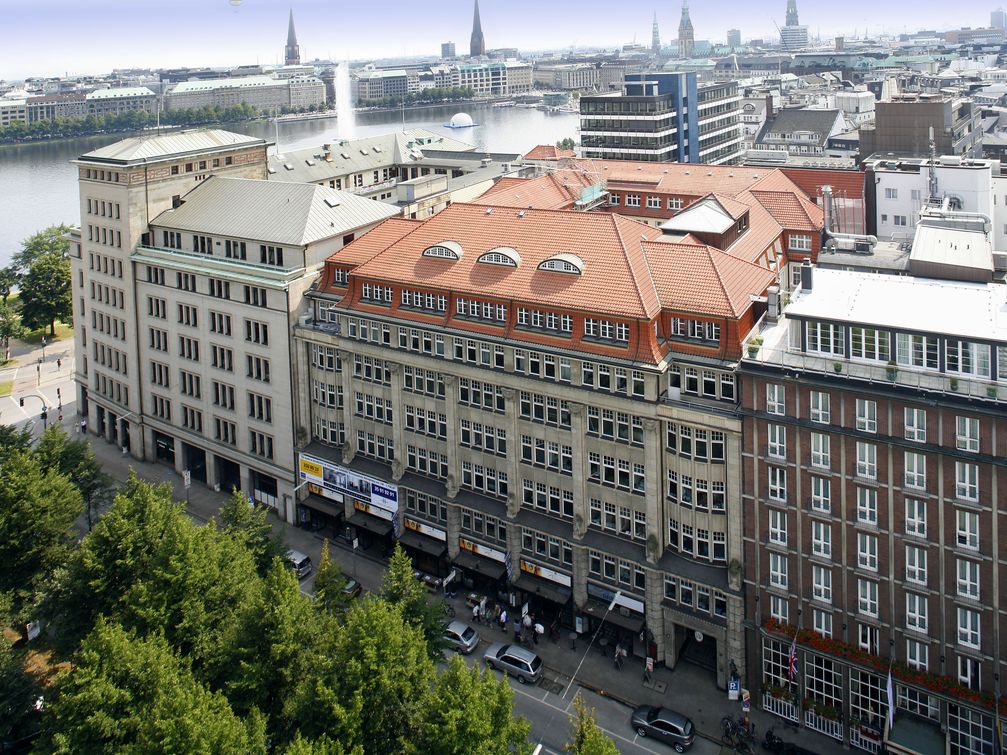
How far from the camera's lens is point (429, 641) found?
47.3 metres

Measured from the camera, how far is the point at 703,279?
53.8m

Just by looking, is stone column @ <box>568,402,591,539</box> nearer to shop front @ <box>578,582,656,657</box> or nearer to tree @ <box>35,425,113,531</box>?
shop front @ <box>578,582,656,657</box>

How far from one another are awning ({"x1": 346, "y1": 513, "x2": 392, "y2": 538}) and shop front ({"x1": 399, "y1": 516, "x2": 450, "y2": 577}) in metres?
1.23

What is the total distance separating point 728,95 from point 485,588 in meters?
139

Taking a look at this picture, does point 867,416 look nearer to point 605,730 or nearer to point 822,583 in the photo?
point 822,583

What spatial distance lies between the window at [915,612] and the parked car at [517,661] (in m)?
20.3

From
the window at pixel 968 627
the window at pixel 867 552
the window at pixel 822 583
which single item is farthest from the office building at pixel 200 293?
the window at pixel 968 627

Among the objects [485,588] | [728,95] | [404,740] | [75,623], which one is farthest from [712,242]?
[728,95]

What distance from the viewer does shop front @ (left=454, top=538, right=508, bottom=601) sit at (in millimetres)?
59781

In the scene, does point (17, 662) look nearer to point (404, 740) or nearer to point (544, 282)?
point (404, 740)

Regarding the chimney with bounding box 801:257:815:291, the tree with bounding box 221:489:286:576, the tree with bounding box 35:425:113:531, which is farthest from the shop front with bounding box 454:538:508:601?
the tree with bounding box 35:425:113:531

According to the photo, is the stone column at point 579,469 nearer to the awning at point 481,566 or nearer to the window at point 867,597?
the awning at point 481,566

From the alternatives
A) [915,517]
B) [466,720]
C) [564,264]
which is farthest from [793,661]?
[564,264]

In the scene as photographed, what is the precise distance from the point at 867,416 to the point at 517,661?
24.0 metres
